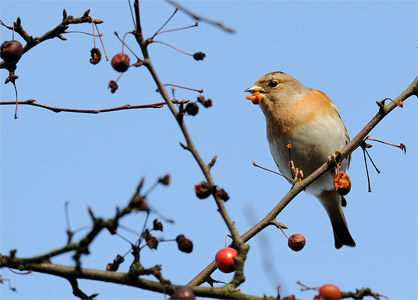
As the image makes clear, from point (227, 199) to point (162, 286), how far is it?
0.50 meters

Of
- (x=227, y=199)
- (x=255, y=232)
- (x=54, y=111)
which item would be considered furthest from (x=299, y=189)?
(x=54, y=111)

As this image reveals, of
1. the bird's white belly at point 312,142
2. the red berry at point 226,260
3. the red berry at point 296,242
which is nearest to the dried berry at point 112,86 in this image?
the red berry at point 226,260

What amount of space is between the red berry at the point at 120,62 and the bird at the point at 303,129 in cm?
309

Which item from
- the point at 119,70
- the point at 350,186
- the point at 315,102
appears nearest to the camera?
the point at 119,70

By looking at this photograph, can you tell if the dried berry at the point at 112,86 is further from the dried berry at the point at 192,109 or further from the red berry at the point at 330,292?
the red berry at the point at 330,292

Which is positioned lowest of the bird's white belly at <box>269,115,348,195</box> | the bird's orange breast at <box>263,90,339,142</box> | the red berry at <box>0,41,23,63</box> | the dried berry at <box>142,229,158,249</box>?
the dried berry at <box>142,229,158,249</box>

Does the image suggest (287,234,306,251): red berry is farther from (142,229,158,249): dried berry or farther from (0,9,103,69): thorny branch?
(0,9,103,69): thorny branch

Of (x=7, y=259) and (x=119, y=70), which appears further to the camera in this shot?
(x=119, y=70)

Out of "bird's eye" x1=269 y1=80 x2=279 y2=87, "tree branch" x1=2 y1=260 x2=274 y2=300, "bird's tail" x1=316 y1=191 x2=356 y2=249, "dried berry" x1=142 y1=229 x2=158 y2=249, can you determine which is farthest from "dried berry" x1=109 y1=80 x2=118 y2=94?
"bird's tail" x1=316 y1=191 x2=356 y2=249

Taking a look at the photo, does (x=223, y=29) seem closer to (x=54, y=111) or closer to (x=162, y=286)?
(x=162, y=286)

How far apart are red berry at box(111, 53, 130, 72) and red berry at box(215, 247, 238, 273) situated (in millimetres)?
1158

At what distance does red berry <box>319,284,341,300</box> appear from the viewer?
2469 mm

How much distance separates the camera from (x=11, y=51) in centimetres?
322

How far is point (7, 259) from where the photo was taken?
2.44 m
